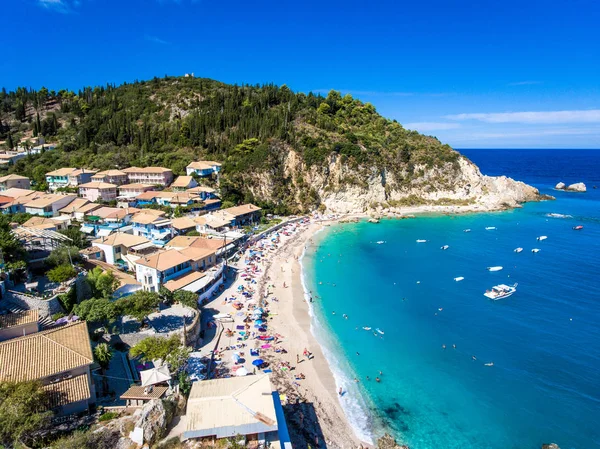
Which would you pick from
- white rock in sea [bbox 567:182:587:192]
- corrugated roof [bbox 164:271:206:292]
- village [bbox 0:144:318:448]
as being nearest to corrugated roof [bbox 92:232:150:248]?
village [bbox 0:144:318:448]

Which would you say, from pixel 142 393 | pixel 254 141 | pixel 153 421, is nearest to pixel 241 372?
pixel 142 393

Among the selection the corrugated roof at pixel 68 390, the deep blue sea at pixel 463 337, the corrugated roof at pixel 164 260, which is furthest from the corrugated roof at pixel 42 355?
the deep blue sea at pixel 463 337

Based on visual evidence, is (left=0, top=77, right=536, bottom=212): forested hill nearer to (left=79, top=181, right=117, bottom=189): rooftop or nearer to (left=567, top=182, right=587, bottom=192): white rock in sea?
(left=79, top=181, right=117, bottom=189): rooftop

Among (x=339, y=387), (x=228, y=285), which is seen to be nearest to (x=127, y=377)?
(x=339, y=387)

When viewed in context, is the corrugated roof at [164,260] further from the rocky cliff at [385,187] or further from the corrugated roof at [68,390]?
the rocky cliff at [385,187]

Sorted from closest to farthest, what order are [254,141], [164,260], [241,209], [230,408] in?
[230,408] < [164,260] < [241,209] < [254,141]

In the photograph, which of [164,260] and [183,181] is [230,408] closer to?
[164,260]
